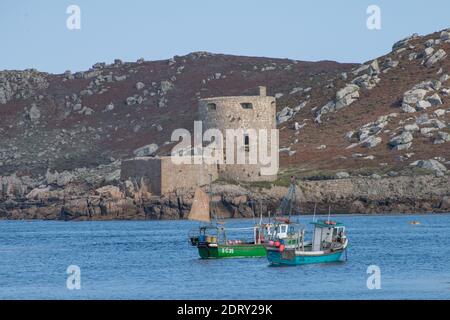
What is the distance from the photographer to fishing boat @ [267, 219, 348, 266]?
146ft

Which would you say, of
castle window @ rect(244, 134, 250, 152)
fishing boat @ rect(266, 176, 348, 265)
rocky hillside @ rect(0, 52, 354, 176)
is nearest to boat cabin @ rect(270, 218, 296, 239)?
fishing boat @ rect(266, 176, 348, 265)

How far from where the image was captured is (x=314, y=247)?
46688 millimetres

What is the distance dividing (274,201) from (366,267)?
114 feet

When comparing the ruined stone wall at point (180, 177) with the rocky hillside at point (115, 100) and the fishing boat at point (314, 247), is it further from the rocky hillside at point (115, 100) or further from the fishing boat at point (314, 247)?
the rocky hillside at point (115, 100)

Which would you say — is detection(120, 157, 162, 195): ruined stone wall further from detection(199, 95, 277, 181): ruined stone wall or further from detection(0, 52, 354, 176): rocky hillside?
detection(0, 52, 354, 176): rocky hillside

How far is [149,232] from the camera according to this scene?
67.2 metres

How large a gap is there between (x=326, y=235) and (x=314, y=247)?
659 mm

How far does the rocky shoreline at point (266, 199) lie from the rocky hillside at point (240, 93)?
91mm

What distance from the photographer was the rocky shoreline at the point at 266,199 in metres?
77.2

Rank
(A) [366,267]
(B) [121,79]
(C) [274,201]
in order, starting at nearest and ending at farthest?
1. (A) [366,267]
2. (C) [274,201]
3. (B) [121,79]

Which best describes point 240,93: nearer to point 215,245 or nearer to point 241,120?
point 241,120

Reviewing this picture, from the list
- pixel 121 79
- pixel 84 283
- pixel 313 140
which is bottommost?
pixel 84 283
